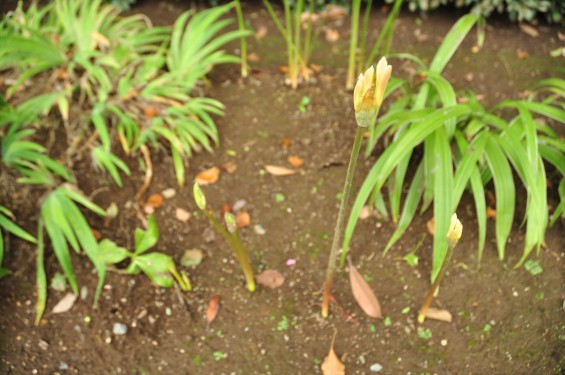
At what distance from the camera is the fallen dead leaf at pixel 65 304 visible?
183 centimetres

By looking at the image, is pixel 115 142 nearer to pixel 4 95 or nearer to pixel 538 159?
pixel 4 95

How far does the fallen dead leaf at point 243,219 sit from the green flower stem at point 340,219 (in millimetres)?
465

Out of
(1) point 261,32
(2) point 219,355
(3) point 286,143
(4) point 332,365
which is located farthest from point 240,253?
(1) point 261,32

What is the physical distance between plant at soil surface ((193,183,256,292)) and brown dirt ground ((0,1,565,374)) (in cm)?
10

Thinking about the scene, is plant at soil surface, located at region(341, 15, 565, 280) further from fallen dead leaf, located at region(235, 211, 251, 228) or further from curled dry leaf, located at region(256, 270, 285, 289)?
fallen dead leaf, located at region(235, 211, 251, 228)

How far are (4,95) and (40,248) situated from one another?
88cm

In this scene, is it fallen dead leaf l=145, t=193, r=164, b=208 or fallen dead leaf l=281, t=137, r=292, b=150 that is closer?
fallen dead leaf l=145, t=193, r=164, b=208

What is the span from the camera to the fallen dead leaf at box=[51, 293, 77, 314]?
183 cm

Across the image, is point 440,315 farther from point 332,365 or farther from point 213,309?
point 213,309

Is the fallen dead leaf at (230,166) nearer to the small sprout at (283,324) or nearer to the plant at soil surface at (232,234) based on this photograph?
the plant at soil surface at (232,234)

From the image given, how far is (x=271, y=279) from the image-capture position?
189cm

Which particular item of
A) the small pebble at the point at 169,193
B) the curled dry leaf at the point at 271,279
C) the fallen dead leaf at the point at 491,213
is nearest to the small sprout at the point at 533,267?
the fallen dead leaf at the point at 491,213

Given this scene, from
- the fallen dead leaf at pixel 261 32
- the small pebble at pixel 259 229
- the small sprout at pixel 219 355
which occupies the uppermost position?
the fallen dead leaf at pixel 261 32

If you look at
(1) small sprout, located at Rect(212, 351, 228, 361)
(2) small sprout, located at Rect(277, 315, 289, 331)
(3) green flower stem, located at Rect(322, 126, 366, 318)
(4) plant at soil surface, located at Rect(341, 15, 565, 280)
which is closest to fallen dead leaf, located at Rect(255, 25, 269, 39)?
(4) plant at soil surface, located at Rect(341, 15, 565, 280)
